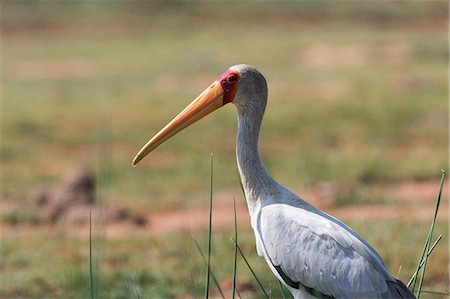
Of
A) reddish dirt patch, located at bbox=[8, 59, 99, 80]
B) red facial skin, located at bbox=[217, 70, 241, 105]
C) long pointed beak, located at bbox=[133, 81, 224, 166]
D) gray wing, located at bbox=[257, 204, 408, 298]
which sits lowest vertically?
reddish dirt patch, located at bbox=[8, 59, 99, 80]

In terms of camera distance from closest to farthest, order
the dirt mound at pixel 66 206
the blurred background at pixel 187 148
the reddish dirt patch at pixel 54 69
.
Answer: the blurred background at pixel 187 148 < the dirt mound at pixel 66 206 < the reddish dirt patch at pixel 54 69

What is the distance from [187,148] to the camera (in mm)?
11602

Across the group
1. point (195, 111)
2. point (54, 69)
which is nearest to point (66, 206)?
point (195, 111)

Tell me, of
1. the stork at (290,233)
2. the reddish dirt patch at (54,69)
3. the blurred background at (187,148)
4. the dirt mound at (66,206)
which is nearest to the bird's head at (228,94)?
the stork at (290,233)

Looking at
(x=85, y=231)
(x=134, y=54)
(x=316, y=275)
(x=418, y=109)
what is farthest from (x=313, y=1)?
(x=316, y=275)

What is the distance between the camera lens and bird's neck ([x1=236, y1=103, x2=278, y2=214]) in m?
4.02

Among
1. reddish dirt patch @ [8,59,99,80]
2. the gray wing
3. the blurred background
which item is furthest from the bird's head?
reddish dirt patch @ [8,59,99,80]

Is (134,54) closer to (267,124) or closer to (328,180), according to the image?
(267,124)

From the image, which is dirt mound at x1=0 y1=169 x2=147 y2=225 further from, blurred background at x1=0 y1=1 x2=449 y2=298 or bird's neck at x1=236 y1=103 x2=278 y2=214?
bird's neck at x1=236 y1=103 x2=278 y2=214

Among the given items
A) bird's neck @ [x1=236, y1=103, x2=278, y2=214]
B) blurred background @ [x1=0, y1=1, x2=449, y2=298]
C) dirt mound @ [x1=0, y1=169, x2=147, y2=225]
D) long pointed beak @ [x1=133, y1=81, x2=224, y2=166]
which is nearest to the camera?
bird's neck @ [x1=236, y1=103, x2=278, y2=214]

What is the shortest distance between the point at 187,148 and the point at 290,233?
7902mm

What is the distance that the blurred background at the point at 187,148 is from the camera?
21.0 ft

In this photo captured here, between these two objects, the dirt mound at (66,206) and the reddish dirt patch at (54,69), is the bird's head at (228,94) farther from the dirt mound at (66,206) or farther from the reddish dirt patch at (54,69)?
the reddish dirt patch at (54,69)

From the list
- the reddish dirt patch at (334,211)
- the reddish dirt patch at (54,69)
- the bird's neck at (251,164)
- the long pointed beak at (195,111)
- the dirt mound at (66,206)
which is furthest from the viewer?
the reddish dirt patch at (54,69)
